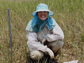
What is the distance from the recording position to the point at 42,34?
5.85 feet

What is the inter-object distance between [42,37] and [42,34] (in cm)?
5

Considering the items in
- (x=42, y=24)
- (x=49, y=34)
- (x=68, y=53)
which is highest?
(x=42, y=24)

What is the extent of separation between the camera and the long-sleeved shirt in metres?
1.67

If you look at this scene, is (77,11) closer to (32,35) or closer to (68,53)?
(68,53)

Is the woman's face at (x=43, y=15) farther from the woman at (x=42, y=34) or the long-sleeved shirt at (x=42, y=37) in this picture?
the long-sleeved shirt at (x=42, y=37)

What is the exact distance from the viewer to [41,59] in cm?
181

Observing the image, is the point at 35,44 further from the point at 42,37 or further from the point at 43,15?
the point at 43,15

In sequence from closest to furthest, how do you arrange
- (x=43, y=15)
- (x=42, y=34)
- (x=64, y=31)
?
(x=43, y=15) → (x=42, y=34) → (x=64, y=31)

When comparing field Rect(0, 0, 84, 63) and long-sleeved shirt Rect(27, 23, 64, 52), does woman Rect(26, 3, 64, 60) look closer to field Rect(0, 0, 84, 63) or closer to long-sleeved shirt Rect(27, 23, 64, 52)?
long-sleeved shirt Rect(27, 23, 64, 52)

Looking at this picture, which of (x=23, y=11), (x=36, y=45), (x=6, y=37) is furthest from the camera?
(x=23, y=11)

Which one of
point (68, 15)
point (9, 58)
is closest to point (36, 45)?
point (9, 58)

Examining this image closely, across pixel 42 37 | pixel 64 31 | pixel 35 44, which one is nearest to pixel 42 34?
pixel 42 37

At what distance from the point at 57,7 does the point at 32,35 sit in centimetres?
209

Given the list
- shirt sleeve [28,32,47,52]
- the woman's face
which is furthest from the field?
the woman's face
